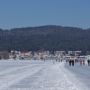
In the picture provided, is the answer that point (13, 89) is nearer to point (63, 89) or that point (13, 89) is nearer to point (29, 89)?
point (29, 89)

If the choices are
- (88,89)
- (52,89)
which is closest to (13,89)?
(52,89)

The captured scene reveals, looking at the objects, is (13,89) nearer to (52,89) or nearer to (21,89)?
(21,89)

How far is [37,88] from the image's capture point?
61.3ft

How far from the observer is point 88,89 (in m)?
18.6

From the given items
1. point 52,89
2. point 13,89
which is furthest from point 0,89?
point 52,89

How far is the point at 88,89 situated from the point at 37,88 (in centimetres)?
197

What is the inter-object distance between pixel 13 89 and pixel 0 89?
0.57m

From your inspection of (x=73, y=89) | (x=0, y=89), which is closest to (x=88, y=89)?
(x=73, y=89)

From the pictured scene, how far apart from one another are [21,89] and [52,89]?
119cm

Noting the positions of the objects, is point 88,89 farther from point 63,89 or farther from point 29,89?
point 29,89

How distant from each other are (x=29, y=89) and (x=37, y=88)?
58cm

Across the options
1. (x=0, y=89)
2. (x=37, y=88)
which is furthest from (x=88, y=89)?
(x=0, y=89)

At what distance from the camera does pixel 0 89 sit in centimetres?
1781

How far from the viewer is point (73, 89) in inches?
717
